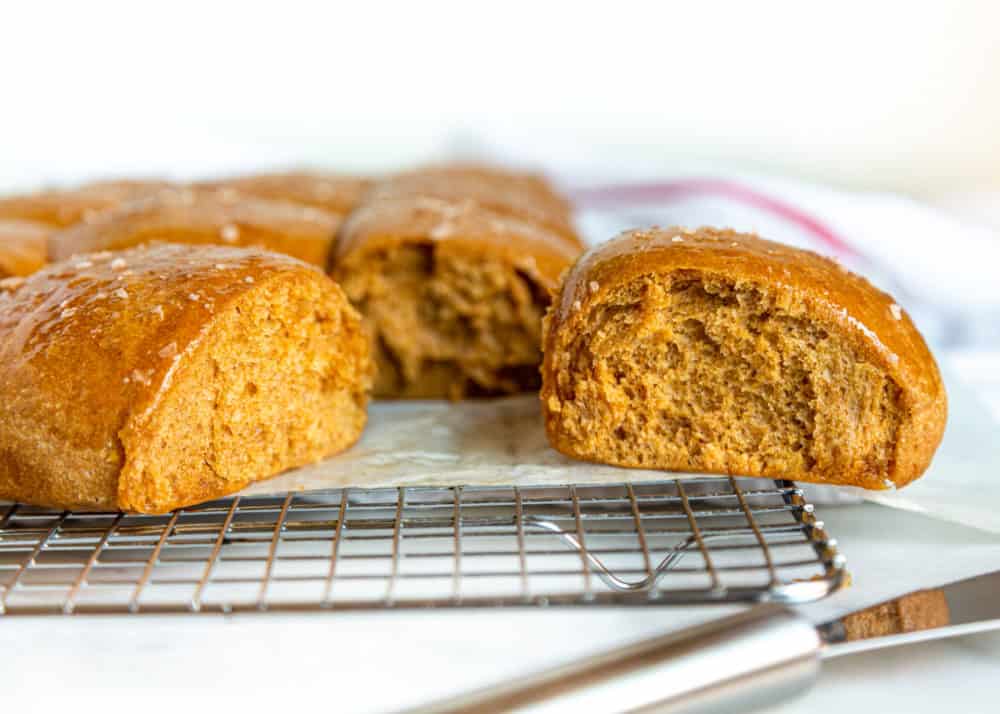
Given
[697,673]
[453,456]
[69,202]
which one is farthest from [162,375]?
[69,202]

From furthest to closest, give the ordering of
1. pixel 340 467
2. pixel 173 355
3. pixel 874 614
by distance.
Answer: pixel 340 467 → pixel 173 355 → pixel 874 614

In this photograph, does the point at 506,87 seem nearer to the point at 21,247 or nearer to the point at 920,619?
the point at 21,247

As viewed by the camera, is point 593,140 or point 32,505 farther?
point 593,140

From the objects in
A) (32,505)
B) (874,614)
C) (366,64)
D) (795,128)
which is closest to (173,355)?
(32,505)

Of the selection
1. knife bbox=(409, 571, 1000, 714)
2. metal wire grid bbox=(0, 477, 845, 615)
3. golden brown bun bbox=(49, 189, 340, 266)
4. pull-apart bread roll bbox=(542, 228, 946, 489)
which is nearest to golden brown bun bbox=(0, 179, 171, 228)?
golden brown bun bbox=(49, 189, 340, 266)

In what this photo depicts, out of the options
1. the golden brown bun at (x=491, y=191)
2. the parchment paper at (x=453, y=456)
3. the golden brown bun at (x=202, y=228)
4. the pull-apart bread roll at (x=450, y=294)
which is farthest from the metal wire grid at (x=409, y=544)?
the golden brown bun at (x=491, y=191)

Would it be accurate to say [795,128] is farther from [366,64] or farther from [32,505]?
[32,505]
